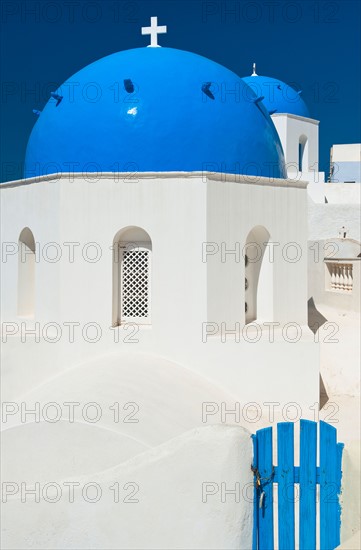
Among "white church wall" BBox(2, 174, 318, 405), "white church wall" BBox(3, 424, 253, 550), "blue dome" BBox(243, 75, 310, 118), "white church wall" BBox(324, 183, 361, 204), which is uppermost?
"blue dome" BBox(243, 75, 310, 118)

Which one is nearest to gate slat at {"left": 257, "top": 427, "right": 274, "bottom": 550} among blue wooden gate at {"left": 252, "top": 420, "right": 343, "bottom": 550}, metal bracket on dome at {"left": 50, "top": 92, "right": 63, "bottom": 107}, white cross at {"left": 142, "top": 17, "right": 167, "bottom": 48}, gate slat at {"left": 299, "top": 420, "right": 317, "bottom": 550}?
blue wooden gate at {"left": 252, "top": 420, "right": 343, "bottom": 550}

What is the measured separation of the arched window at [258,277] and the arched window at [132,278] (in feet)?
5.29

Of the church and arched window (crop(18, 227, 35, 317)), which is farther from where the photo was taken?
arched window (crop(18, 227, 35, 317))

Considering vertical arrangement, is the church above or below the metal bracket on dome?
below

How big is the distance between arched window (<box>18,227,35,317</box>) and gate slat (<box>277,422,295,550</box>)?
20.5 ft

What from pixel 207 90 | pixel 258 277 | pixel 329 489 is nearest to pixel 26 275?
pixel 258 277

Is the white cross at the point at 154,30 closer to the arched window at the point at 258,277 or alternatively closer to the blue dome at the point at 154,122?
the blue dome at the point at 154,122

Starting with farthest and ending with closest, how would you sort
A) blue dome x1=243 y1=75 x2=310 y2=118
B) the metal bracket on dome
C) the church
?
1. blue dome x1=243 y1=75 x2=310 y2=118
2. the metal bracket on dome
3. the church

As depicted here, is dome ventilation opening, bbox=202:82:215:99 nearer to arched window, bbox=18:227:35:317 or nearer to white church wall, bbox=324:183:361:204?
arched window, bbox=18:227:35:317

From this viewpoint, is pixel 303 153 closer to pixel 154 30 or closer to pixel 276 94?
pixel 276 94

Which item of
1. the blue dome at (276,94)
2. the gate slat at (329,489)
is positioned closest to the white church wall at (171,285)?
the gate slat at (329,489)

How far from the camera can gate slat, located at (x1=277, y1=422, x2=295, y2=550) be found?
14.9ft

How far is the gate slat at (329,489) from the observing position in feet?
14.6

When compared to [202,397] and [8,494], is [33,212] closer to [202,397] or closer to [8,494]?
[202,397]
